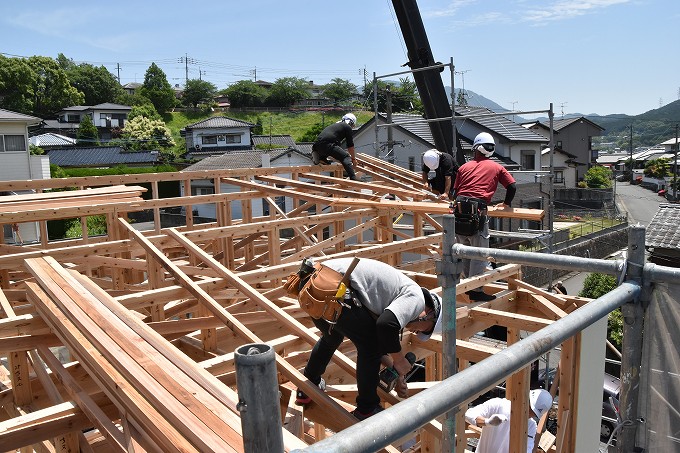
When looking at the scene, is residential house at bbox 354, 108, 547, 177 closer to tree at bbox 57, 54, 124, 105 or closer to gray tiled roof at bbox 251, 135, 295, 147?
gray tiled roof at bbox 251, 135, 295, 147

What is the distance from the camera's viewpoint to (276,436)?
1290mm

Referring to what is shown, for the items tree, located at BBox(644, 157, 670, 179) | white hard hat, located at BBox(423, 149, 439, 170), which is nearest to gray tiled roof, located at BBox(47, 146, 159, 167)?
white hard hat, located at BBox(423, 149, 439, 170)

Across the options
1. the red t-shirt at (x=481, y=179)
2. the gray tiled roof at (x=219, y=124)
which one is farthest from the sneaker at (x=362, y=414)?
the gray tiled roof at (x=219, y=124)

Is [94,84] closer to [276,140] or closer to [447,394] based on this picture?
[276,140]

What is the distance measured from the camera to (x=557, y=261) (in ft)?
8.77

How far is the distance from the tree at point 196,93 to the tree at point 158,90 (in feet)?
7.80

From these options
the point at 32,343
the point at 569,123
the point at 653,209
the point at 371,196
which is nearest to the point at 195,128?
the point at 569,123

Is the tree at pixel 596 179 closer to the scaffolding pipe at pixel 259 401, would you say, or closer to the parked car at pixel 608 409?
the parked car at pixel 608 409

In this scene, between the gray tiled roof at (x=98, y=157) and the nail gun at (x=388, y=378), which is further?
the gray tiled roof at (x=98, y=157)

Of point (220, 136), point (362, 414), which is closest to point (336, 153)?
point (362, 414)

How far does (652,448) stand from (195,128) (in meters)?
54.0

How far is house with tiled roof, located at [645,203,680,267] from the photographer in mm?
13721

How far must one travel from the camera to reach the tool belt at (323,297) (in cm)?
373

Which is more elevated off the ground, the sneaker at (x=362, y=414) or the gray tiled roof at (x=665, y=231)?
the sneaker at (x=362, y=414)
